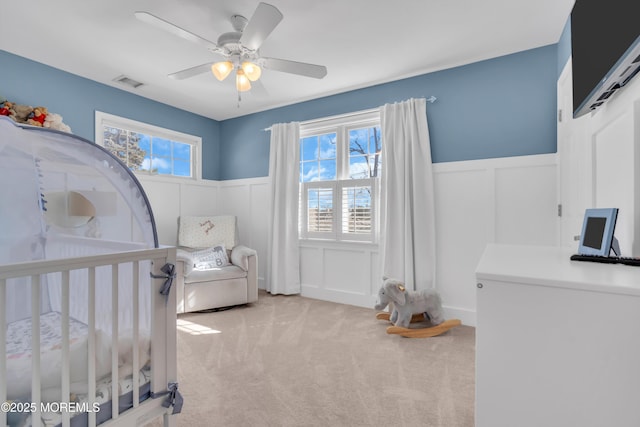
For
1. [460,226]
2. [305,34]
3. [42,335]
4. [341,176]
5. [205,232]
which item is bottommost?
[42,335]

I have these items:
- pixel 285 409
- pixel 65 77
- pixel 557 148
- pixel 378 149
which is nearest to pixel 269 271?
pixel 378 149

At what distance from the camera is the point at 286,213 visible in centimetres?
378

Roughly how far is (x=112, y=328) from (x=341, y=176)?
2.82 m

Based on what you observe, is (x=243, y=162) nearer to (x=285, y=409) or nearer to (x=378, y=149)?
(x=378, y=149)

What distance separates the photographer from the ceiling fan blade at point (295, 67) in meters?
2.15

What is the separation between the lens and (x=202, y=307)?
313 cm

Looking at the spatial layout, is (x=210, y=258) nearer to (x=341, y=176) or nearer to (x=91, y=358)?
(x=341, y=176)

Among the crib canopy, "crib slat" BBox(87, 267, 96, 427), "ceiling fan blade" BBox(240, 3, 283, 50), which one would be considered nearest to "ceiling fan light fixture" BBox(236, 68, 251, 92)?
"ceiling fan blade" BBox(240, 3, 283, 50)

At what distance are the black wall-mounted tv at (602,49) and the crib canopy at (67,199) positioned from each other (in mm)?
1859

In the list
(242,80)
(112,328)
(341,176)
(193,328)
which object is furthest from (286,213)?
(112,328)

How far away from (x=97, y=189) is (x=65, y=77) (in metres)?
2.41

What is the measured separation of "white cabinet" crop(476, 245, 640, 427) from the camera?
0.67m

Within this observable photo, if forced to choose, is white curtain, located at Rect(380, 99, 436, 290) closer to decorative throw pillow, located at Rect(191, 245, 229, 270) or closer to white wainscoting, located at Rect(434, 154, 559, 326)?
white wainscoting, located at Rect(434, 154, 559, 326)

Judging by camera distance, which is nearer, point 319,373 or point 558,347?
point 558,347
